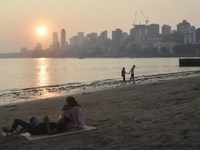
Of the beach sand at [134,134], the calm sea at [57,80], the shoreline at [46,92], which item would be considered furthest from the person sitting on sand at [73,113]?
the calm sea at [57,80]

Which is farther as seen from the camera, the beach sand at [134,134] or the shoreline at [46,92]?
the shoreline at [46,92]

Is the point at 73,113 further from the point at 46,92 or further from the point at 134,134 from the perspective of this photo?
the point at 46,92

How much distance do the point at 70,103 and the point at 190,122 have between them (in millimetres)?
3547

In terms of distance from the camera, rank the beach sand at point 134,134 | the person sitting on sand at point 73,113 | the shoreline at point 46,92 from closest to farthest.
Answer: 1. the beach sand at point 134,134
2. the person sitting on sand at point 73,113
3. the shoreline at point 46,92

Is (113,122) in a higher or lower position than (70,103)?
lower

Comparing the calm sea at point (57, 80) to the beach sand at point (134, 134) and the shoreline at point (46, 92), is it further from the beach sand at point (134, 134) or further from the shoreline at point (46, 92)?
the beach sand at point (134, 134)

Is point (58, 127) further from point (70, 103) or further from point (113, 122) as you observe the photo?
point (113, 122)

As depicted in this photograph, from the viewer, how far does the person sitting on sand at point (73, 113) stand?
296 inches

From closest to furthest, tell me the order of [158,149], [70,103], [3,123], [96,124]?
1. [158,149]
2. [70,103]
3. [96,124]
4. [3,123]

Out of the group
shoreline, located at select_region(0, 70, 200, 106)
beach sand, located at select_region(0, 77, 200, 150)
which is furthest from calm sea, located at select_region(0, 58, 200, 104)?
beach sand, located at select_region(0, 77, 200, 150)

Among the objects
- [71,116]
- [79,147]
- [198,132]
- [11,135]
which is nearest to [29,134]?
[11,135]

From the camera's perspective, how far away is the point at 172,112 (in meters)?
9.32

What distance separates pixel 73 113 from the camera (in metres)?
7.59

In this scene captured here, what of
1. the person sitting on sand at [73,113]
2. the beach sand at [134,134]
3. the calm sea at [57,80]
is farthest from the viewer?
the calm sea at [57,80]
